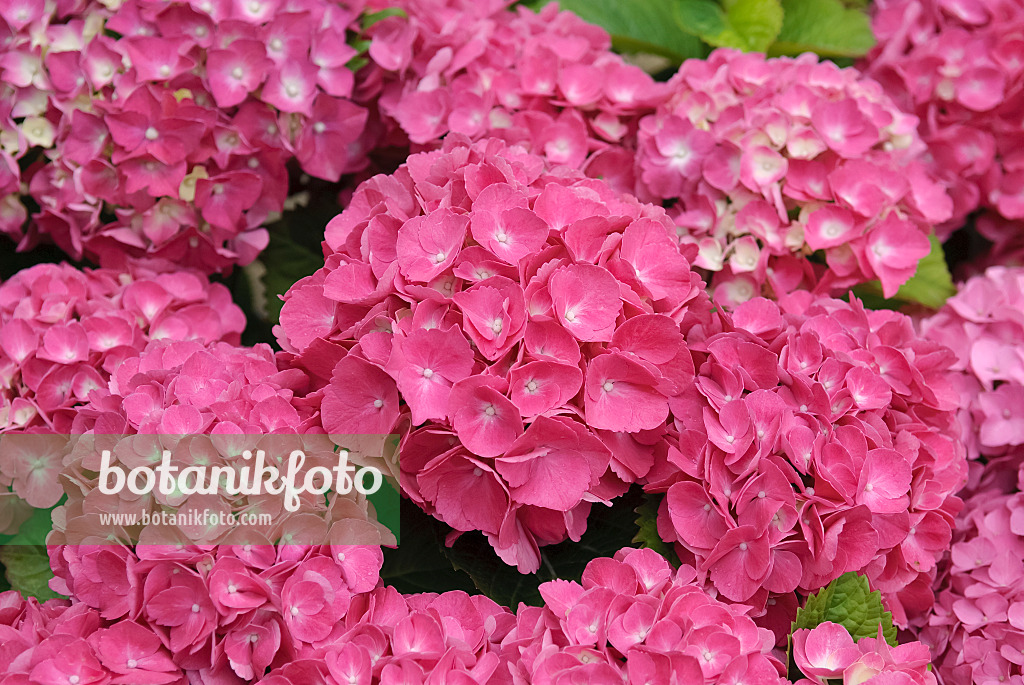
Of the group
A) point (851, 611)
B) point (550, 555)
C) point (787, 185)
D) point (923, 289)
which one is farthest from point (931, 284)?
point (550, 555)

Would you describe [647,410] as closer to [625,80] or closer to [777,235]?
[777,235]

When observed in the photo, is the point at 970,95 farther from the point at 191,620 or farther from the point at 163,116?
the point at 191,620

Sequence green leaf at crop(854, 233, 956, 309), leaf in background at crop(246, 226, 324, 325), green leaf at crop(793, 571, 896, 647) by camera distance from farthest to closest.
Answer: leaf in background at crop(246, 226, 324, 325)
green leaf at crop(854, 233, 956, 309)
green leaf at crop(793, 571, 896, 647)

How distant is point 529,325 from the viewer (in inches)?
30.9

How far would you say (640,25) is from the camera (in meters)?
A: 1.51

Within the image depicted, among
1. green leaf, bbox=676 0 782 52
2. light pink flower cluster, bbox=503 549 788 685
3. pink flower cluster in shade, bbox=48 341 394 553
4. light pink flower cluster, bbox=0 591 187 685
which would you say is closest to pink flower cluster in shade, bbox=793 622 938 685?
light pink flower cluster, bbox=503 549 788 685

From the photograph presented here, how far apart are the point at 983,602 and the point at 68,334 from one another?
105cm

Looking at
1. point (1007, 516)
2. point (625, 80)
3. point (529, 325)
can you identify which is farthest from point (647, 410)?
point (625, 80)

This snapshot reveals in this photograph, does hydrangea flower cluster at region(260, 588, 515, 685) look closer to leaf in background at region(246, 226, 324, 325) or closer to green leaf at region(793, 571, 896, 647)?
green leaf at region(793, 571, 896, 647)

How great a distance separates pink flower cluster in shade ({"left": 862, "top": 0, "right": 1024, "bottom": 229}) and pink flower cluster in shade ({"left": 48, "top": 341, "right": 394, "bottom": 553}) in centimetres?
107

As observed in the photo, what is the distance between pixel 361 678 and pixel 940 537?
1.99 ft

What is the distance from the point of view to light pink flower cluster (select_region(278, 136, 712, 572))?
77 cm

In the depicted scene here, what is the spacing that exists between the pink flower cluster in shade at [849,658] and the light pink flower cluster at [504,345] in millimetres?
215

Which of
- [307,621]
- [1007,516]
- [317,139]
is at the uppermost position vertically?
[317,139]
